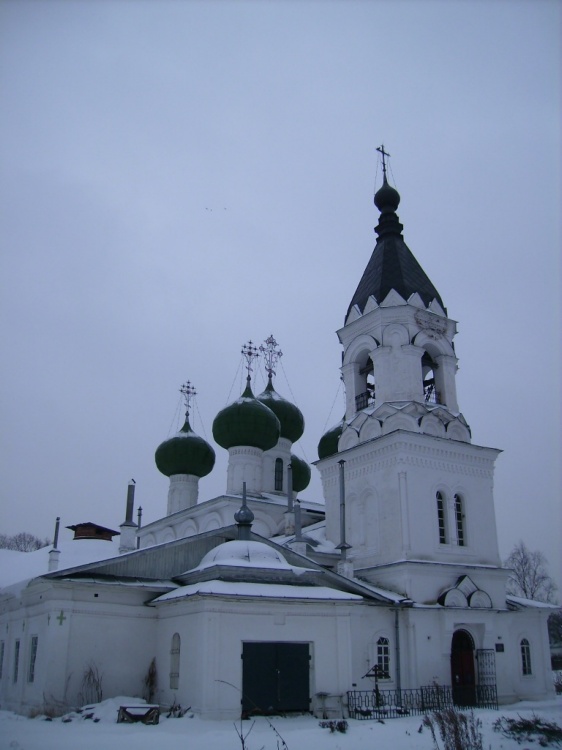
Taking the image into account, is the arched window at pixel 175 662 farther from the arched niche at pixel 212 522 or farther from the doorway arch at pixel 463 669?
the arched niche at pixel 212 522

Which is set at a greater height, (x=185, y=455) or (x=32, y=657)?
(x=185, y=455)

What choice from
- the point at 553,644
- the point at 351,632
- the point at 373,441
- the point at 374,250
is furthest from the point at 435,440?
the point at 553,644

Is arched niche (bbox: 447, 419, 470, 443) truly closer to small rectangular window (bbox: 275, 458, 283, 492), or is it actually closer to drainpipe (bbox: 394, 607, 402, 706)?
drainpipe (bbox: 394, 607, 402, 706)

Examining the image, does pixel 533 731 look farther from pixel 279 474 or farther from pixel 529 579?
pixel 529 579

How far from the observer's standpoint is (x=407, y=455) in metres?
20.1

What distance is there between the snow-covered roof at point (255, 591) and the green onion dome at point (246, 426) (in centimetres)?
967

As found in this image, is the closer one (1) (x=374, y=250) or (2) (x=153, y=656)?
(2) (x=153, y=656)

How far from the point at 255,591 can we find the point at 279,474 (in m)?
12.9

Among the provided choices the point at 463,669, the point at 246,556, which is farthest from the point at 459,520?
the point at 246,556

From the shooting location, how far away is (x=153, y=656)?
17.0 metres

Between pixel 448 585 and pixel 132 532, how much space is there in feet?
33.8

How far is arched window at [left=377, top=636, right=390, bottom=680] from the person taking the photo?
18.0m

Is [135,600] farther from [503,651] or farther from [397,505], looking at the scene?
[503,651]

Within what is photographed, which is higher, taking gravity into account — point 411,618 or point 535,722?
point 411,618
